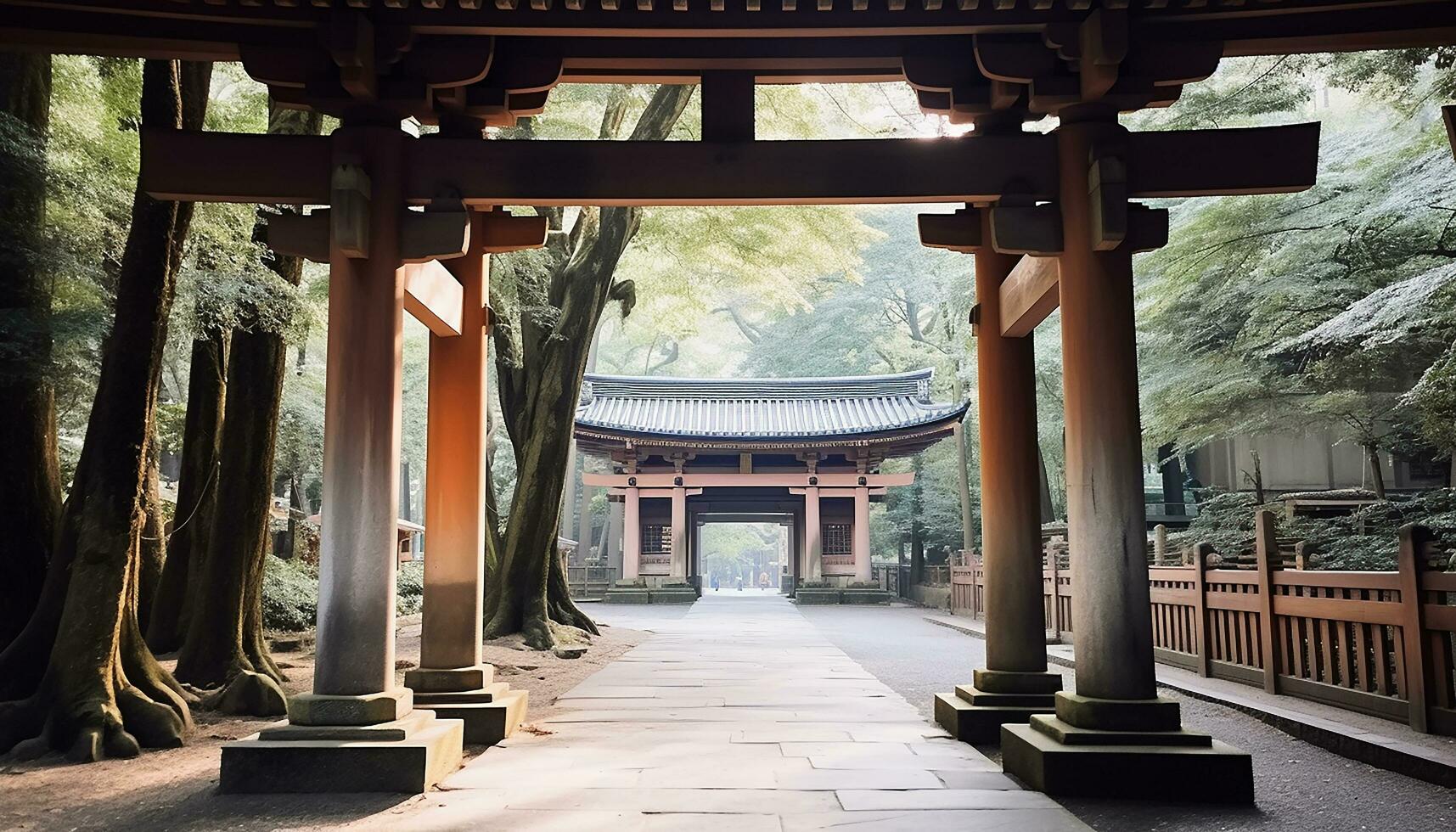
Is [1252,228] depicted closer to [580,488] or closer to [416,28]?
[416,28]

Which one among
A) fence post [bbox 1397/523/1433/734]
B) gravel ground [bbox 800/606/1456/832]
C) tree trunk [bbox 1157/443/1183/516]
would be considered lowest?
gravel ground [bbox 800/606/1456/832]

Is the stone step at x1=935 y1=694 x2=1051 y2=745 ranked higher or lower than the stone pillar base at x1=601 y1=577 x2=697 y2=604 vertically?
higher

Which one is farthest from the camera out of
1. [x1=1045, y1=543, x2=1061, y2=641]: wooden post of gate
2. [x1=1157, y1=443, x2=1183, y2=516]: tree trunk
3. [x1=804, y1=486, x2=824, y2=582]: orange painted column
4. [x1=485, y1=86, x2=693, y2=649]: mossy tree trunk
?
[x1=804, y1=486, x2=824, y2=582]: orange painted column

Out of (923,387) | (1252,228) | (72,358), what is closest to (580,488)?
(923,387)

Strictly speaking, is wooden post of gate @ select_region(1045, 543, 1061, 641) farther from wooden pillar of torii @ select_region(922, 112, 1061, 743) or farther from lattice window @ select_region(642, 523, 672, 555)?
lattice window @ select_region(642, 523, 672, 555)

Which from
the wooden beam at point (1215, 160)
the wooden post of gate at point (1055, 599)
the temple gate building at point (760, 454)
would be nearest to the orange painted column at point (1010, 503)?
the wooden beam at point (1215, 160)

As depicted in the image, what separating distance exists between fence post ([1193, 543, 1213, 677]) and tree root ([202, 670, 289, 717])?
753cm

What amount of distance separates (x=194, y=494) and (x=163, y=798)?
14.2 feet

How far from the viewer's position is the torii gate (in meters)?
4.63

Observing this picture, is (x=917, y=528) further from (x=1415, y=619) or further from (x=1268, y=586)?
(x=1415, y=619)

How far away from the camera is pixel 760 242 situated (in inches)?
523

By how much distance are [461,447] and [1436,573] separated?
5.61 meters

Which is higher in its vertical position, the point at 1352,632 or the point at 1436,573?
the point at 1436,573

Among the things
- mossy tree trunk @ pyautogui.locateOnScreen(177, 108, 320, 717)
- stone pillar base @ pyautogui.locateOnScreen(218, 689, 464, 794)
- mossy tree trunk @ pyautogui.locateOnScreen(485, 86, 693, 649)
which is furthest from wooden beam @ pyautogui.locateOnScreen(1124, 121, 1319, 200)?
mossy tree trunk @ pyautogui.locateOnScreen(485, 86, 693, 649)
